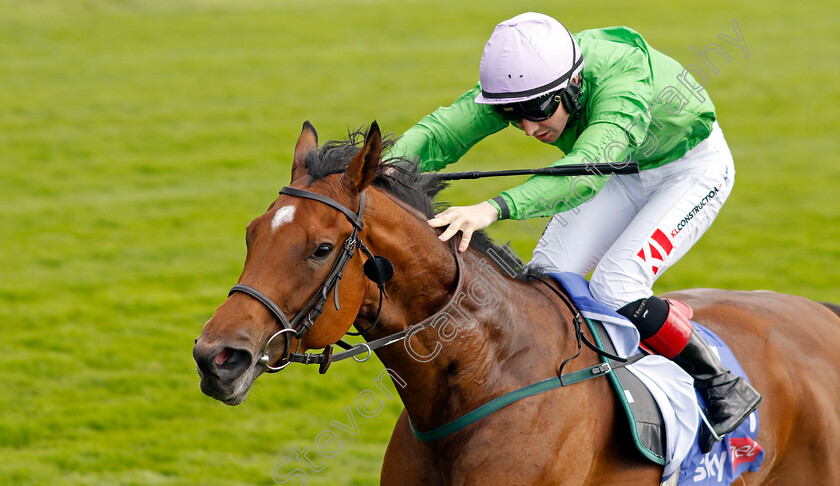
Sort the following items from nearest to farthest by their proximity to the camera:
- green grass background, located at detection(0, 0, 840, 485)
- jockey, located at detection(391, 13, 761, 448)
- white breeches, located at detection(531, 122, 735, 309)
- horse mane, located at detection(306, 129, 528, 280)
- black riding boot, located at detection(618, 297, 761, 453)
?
horse mane, located at detection(306, 129, 528, 280) → jockey, located at detection(391, 13, 761, 448) → black riding boot, located at detection(618, 297, 761, 453) → white breeches, located at detection(531, 122, 735, 309) → green grass background, located at detection(0, 0, 840, 485)

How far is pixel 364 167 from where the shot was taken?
2770mm

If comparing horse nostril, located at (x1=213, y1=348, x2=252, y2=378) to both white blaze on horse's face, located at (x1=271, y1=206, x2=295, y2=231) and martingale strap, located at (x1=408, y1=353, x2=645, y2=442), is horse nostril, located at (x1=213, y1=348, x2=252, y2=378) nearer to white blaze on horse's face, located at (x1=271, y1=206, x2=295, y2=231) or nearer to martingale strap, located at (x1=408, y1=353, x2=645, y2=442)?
white blaze on horse's face, located at (x1=271, y1=206, x2=295, y2=231)

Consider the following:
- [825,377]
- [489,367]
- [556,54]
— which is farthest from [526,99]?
[825,377]

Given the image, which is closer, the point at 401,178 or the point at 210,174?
the point at 401,178

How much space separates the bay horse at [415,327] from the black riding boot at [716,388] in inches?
14.1

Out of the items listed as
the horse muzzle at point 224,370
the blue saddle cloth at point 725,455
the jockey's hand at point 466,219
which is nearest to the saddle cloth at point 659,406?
the blue saddle cloth at point 725,455

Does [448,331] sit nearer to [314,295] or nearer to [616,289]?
[314,295]

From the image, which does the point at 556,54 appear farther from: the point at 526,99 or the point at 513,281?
the point at 513,281

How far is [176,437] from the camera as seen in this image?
605cm

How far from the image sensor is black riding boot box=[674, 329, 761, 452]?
3500 millimetres

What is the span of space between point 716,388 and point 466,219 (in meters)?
1.30

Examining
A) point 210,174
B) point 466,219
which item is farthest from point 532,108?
point 210,174

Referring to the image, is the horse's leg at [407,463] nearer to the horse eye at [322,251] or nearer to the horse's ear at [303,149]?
the horse eye at [322,251]

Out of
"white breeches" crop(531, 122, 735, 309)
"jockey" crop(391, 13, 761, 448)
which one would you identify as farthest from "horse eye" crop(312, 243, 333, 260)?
"white breeches" crop(531, 122, 735, 309)
